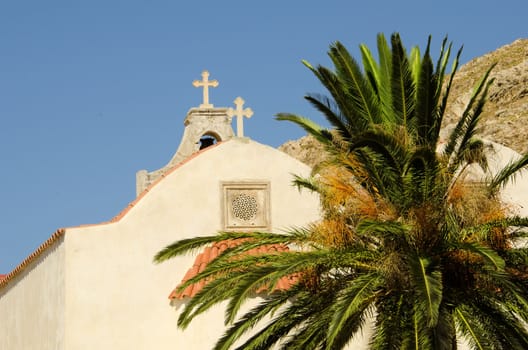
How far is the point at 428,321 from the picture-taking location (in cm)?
1465

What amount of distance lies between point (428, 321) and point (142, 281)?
334 inches

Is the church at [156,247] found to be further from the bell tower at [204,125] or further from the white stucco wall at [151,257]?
the bell tower at [204,125]

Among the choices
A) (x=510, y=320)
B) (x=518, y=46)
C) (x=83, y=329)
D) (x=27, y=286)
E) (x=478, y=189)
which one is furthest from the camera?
(x=518, y=46)

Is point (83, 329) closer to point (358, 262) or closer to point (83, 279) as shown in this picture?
point (83, 279)

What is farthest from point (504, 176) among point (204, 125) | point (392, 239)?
point (204, 125)

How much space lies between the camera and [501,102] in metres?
47.4

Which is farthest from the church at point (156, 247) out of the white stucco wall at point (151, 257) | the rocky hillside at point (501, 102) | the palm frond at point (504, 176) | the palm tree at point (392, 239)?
the rocky hillside at point (501, 102)

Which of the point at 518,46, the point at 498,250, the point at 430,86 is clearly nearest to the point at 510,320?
the point at 498,250

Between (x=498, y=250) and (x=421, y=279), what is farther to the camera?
(x=498, y=250)

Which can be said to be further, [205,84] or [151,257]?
[205,84]

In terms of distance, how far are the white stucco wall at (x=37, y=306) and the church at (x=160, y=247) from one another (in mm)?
27

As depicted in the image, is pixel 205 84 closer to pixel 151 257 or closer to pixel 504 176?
pixel 151 257

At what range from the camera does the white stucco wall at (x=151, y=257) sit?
70.5 feet

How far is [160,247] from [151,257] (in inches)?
10.4
